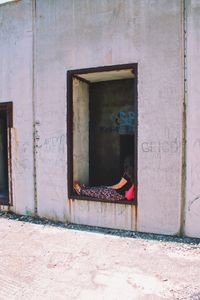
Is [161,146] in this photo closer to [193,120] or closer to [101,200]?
[193,120]

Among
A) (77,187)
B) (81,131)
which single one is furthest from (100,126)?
(77,187)

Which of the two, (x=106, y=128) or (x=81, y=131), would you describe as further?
(x=106, y=128)

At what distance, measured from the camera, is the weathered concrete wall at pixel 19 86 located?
18.7 ft

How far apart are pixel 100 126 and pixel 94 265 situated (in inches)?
129

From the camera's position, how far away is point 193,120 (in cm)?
439

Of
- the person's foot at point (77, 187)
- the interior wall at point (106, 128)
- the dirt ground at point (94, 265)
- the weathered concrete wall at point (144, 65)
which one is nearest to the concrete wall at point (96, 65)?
the weathered concrete wall at point (144, 65)

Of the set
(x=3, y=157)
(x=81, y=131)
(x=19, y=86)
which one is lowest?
(x=3, y=157)

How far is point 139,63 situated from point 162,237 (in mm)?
2858

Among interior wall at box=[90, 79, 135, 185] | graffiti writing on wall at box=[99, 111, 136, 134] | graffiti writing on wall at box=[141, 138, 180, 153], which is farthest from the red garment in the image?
graffiti writing on wall at box=[99, 111, 136, 134]

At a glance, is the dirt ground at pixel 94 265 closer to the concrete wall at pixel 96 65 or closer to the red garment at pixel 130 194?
→ the concrete wall at pixel 96 65

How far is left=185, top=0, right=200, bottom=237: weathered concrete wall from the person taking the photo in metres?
4.34

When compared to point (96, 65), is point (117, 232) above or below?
below

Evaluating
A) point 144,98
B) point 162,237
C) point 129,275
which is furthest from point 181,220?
point 144,98

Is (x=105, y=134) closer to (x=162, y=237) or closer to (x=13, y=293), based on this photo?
(x=162, y=237)
